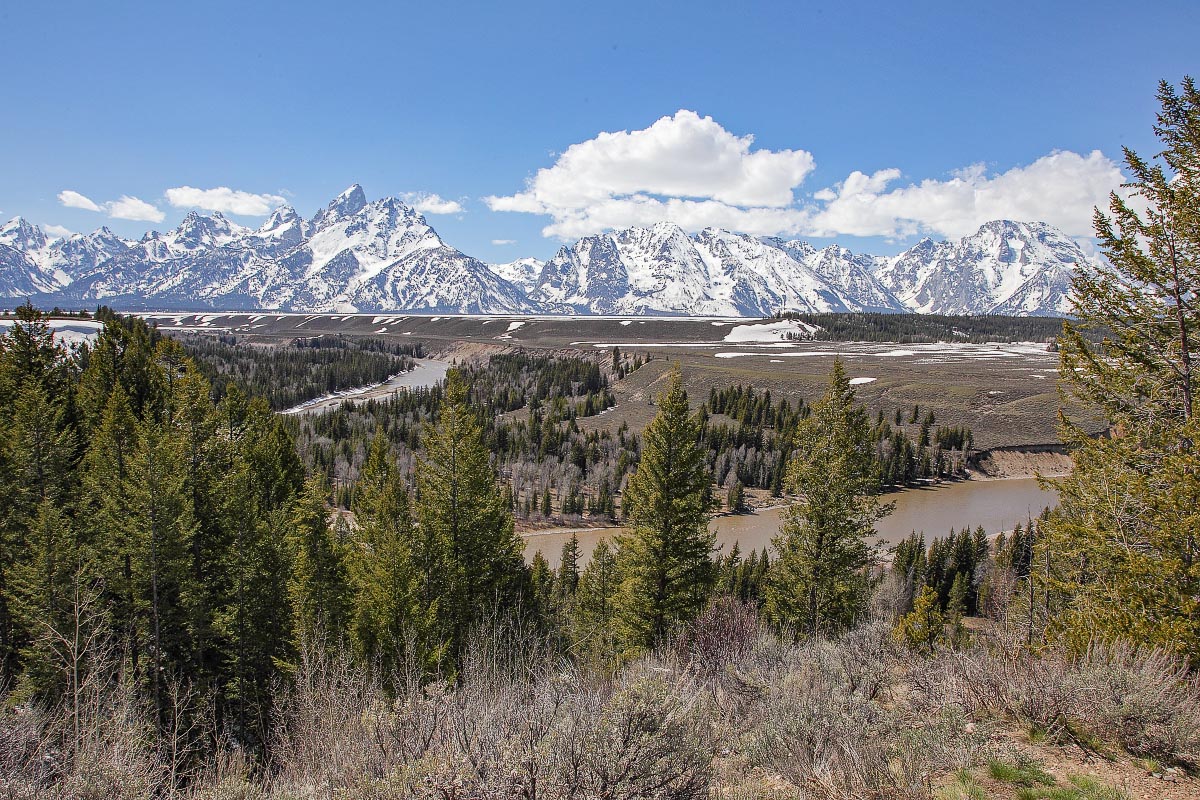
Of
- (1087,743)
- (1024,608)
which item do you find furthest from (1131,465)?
(1024,608)

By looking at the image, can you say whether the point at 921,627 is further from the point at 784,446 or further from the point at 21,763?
the point at 784,446

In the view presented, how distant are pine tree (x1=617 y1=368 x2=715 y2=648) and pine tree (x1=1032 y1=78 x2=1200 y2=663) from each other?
26.0 feet

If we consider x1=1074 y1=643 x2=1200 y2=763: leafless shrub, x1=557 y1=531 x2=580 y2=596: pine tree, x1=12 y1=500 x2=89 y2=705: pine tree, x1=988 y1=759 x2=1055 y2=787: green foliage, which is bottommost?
x1=557 y1=531 x2=580 y2=596: pine tree

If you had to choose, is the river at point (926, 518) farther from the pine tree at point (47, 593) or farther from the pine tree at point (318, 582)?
the pine tree at point (47, 593)

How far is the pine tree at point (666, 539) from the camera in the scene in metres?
15.7

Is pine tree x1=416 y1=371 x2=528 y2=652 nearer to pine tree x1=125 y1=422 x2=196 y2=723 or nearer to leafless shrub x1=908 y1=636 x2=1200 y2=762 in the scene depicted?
pine tree x1=125 y1=422 x2=196 y2=723

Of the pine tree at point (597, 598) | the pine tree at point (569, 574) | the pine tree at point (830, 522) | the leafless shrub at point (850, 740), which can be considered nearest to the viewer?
the leafless shrub at point (850, 740)

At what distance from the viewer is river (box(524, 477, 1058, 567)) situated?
1905 inches

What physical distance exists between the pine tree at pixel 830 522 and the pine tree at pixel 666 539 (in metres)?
2.43

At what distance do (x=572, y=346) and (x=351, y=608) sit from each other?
14971 cm

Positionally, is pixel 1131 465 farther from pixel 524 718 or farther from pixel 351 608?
pixel 351 608

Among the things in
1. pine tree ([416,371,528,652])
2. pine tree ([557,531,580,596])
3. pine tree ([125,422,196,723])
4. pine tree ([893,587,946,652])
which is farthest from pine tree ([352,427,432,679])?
pine tree ([557,531,580,596])

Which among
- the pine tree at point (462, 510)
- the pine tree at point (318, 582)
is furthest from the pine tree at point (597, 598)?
the pine tree at point (318, 582)

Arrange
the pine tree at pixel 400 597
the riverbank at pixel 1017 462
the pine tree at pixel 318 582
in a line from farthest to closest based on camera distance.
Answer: the riverbank at pixel 1017 462
the pine tree at pixel 318 582
the pine tree at pixel 400 597
